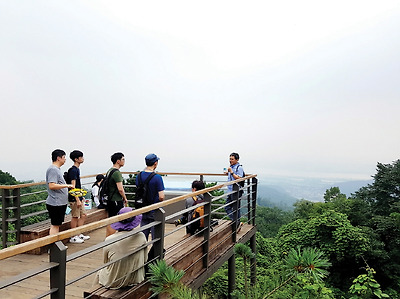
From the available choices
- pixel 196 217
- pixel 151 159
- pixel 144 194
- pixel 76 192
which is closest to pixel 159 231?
pixel 144 194

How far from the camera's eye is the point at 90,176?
6.39 m

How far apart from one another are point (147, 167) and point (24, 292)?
1760mm

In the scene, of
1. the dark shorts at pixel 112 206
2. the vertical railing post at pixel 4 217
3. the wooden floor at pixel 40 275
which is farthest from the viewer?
the vertical railing post at pixel 4 217

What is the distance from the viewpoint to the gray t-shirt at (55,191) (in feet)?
12.8

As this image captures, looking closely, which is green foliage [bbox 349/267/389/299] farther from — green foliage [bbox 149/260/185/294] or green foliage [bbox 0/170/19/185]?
green foliage [bbox 0/170/19/185]

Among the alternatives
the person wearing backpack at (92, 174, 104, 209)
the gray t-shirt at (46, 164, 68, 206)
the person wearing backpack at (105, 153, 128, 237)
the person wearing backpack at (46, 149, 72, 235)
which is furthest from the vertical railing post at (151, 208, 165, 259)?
the person wearing backpack at (92, 174, 104, 209)

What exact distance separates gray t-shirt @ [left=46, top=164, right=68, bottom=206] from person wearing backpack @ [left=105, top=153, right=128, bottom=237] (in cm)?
56

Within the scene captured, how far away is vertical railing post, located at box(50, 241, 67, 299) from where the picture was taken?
1.86 meters

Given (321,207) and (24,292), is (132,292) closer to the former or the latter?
(24,292)

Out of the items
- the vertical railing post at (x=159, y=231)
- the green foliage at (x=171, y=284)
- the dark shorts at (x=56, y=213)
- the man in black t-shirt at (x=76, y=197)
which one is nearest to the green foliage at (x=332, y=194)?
the man in black t-shirt at (x=76, y=197)

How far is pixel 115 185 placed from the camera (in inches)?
170

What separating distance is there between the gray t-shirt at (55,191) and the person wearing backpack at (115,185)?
0.56 m

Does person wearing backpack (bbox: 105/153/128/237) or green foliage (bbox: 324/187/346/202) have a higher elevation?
person wearing backpack (bbox: 105/153/128/237)

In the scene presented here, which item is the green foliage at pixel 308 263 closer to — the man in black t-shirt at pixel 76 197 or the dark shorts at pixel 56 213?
the dark shorts at pixel 56 213
